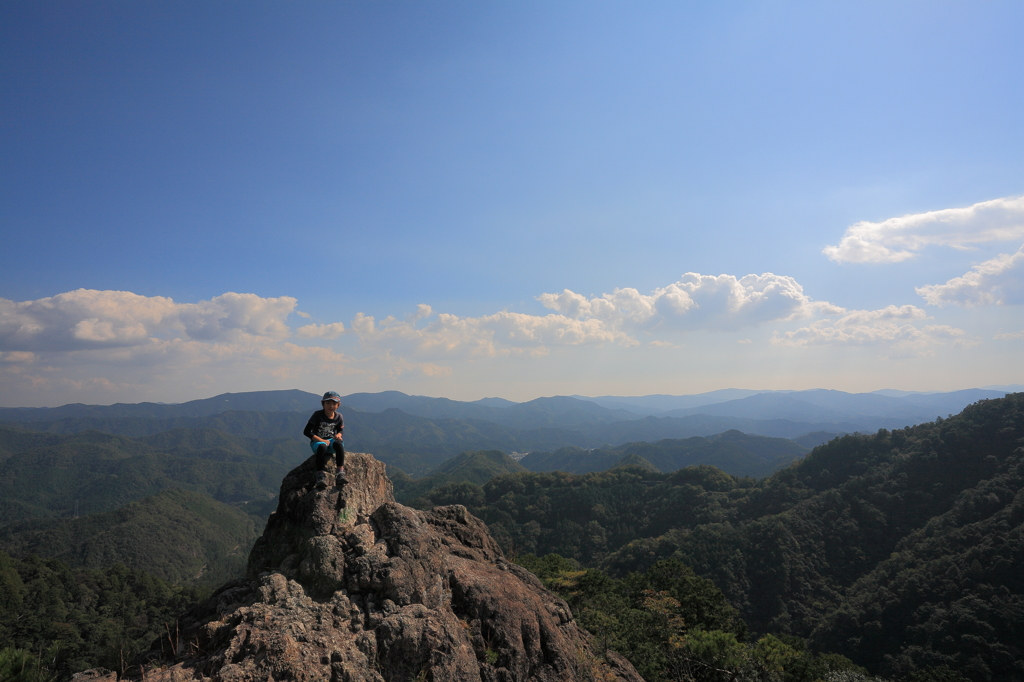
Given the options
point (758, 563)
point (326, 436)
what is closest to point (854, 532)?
point (758, 563)

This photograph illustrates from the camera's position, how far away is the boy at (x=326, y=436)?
10.5 meters

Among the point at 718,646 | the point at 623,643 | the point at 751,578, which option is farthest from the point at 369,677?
the point at 751,578

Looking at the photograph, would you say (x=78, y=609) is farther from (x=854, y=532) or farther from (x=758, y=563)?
(x=854, y=532)

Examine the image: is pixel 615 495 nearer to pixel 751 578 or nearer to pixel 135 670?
pixel 751 578

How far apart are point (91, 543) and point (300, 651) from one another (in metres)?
199

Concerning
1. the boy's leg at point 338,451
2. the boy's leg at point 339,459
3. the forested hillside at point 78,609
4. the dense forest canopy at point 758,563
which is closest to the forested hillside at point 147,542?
the dense forest canopy at point 758,563

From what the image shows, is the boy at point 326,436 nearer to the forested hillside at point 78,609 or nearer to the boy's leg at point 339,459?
the boy's leg at point 339,459

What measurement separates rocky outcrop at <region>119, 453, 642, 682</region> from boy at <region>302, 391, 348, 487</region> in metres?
0.27

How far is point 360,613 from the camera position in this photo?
8.91 meters

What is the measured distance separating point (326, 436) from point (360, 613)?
397 centimetres

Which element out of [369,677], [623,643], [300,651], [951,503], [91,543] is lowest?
[91,543]

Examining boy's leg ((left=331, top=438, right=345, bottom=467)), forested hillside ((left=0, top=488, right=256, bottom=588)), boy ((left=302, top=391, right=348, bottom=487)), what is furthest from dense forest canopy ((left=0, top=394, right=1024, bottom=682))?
boy's leg ((left=331, top=438, right=345, bottom=467))

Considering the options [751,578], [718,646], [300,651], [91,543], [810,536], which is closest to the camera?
[300,651]

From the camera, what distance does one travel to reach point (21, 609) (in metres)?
68.9
